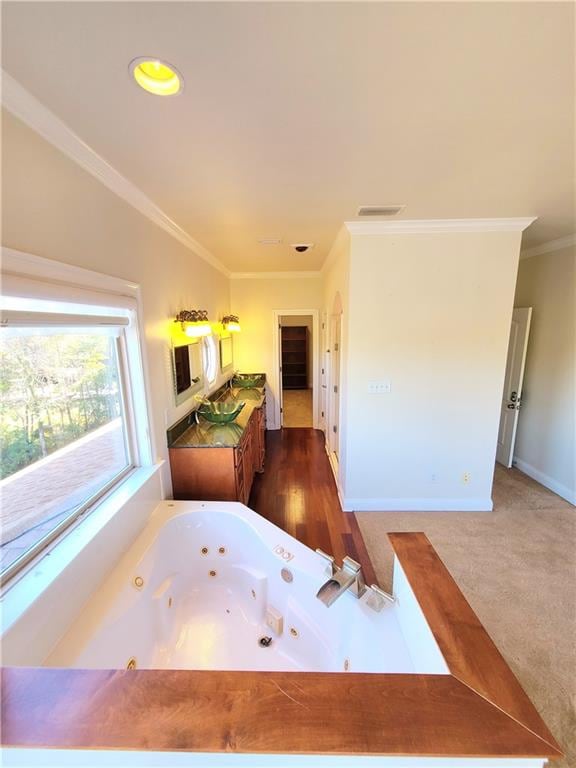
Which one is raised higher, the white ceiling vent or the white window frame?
the white ceiling vent

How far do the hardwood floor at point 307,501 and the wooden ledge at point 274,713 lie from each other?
5.40 ft

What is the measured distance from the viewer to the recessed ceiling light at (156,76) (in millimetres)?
961

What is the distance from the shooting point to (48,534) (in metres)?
1.37

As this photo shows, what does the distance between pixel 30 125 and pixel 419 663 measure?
238 cm

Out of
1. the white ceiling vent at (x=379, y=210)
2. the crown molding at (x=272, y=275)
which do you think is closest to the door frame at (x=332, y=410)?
the crown molding at (x=272, y=275)

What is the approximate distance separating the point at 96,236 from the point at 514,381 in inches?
170

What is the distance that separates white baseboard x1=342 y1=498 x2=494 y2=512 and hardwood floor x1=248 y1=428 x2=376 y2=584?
13cm

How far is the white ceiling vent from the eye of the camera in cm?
215

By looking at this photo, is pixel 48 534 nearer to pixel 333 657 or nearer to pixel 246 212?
pixel 333 657

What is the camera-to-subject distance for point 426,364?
9.13ft

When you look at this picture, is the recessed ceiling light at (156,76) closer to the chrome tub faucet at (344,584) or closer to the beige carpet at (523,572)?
the chrome tub faucet at (344,584)

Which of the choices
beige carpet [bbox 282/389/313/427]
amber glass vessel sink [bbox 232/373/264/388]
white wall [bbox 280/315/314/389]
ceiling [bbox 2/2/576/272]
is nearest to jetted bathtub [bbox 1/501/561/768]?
ceiling [bbox 2/2/576/272]

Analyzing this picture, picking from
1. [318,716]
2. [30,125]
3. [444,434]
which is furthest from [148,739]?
[444,434]

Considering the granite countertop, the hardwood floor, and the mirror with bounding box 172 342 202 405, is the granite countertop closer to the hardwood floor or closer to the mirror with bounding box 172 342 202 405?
the mirror with bounding box 172 342 202 405
